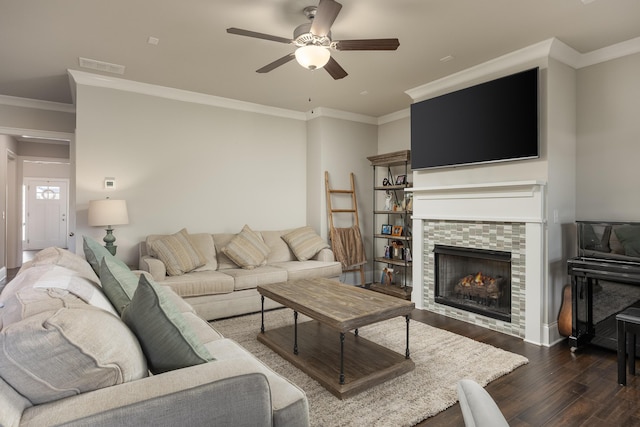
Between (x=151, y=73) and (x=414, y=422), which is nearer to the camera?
(x=414, y=422)

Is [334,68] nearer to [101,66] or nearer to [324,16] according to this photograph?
[324,16]

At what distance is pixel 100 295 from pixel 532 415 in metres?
2.47

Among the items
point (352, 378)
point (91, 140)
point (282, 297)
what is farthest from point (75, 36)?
point (352, 378)

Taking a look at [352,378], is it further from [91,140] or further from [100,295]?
[91,140]

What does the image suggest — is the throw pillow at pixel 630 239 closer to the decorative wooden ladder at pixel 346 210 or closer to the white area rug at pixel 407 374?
the white area rug at pixel 407 374

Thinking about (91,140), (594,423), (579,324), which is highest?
(91,140)

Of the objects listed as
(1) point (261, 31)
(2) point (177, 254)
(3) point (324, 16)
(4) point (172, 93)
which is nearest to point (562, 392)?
(3) point (324, 16)

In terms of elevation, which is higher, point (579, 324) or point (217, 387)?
point (217, 387)

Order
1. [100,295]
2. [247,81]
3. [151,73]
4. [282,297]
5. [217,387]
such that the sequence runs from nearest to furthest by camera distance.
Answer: [217,387], [100,295], [282,297], [151,73], [247,81]

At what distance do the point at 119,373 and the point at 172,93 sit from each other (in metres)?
4.14

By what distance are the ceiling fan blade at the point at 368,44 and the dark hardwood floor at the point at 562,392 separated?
2426 millimetres

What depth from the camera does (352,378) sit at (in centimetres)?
240

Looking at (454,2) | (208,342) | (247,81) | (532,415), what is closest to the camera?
(208,342)

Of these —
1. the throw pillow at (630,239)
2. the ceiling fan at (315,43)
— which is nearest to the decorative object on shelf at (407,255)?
the throw pillow at (630,239)
